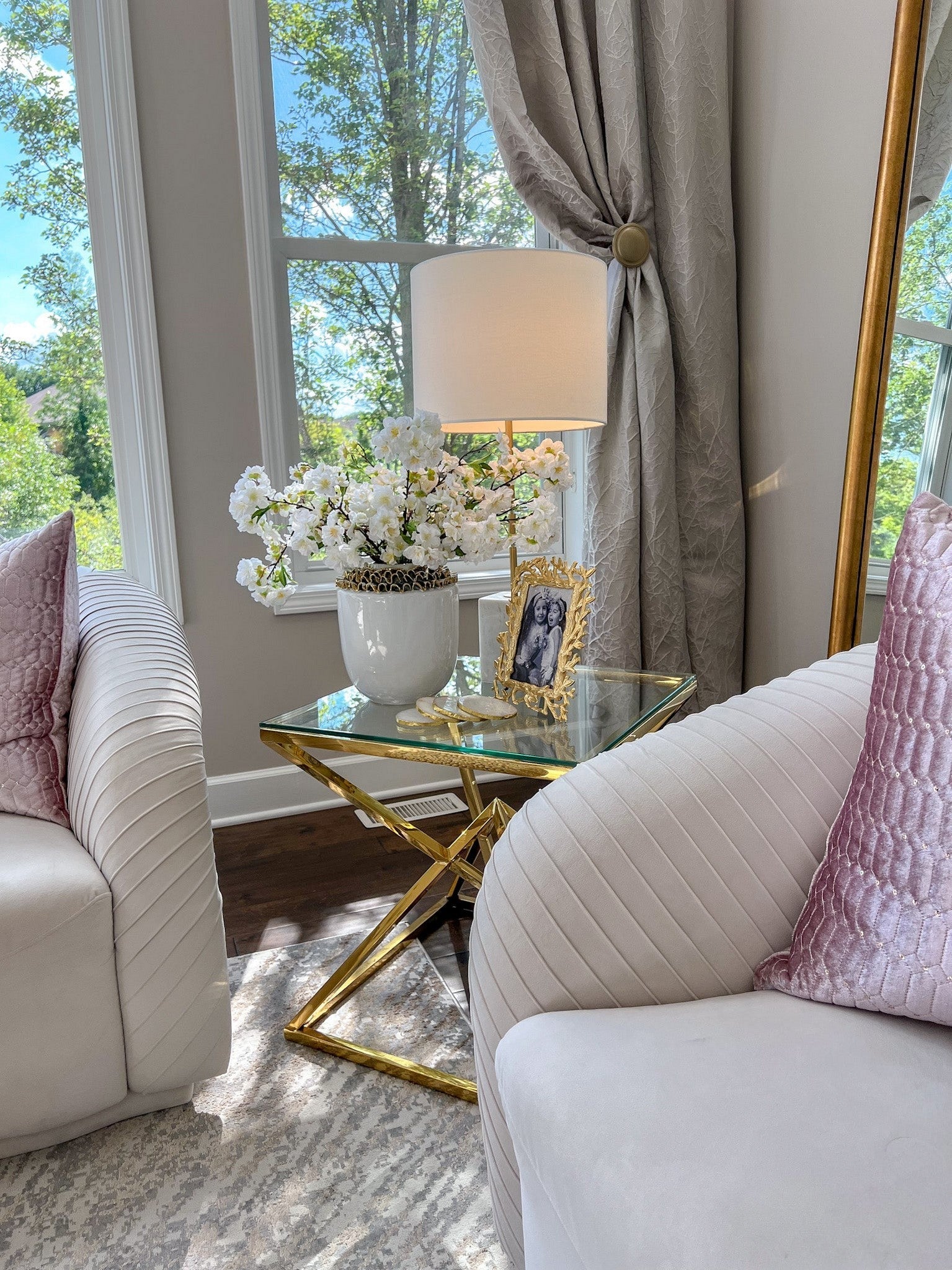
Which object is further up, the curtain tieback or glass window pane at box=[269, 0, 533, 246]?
glass window pane at box=[269, 0, 533, 246]

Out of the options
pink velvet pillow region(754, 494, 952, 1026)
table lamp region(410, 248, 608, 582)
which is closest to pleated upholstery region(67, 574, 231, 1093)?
table lamp region(410, 248, 608, 582)

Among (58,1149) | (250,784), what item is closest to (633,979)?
(58,1149)

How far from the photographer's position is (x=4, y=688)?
138 cm

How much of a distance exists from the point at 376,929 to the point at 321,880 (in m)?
0.54

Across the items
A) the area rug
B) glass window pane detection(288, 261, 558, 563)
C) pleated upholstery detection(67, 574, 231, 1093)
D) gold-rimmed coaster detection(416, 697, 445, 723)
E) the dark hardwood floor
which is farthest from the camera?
glass window pane detection(288, 261, 558, 563)

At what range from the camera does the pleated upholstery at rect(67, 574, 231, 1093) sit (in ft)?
3.88

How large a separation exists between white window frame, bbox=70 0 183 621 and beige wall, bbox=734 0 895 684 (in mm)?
1434

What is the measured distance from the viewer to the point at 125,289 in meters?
2.09

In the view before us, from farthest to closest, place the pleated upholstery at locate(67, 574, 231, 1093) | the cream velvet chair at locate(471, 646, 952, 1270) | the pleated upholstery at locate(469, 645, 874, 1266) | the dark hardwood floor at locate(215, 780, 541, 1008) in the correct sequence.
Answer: the dark hardwood floor at locate(215, 780, 541, 1008), the pleated upholstery at locate(67, 574, 231, 1093), the pleated upholstery at locate(469, 645, 874, 1266), the cream velvet chair at locate(471, 646, 952, 1270)

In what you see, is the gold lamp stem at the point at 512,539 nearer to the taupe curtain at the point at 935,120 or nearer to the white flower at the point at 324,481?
the white flower at the point at 324,481

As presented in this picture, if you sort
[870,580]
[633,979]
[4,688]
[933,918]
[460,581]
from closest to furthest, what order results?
[933,918] → [633,979] → [4,688] → [870,580] → [460,581]

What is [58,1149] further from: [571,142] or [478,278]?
[571,142]

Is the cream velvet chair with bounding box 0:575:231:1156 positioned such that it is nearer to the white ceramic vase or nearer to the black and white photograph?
the white ceramic vase

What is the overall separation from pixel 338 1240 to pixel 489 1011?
465 mm
